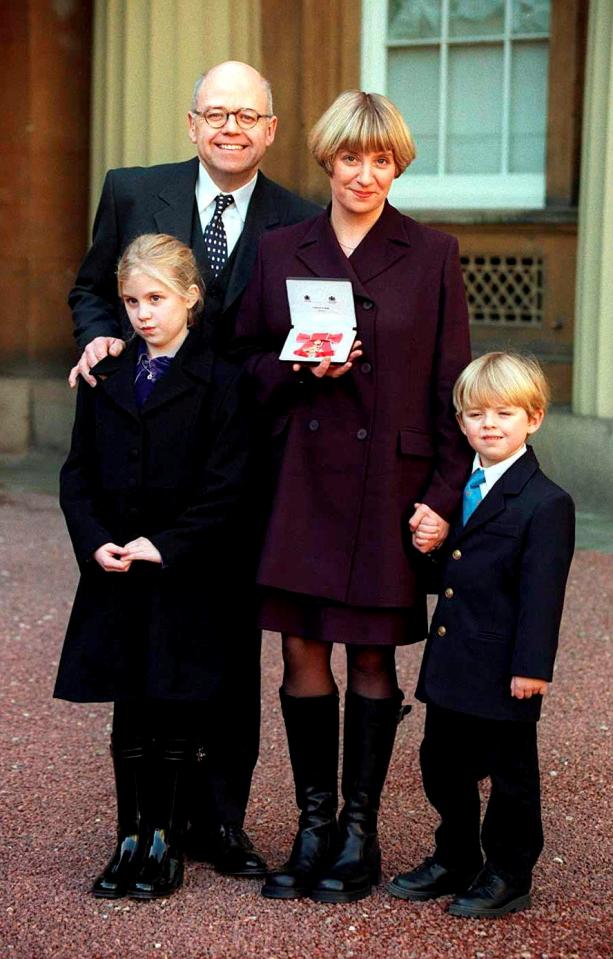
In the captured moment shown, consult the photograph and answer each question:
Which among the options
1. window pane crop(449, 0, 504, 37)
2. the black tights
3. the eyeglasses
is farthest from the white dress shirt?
window pane crop(449, 0, 504, 37)

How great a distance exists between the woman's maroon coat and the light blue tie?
3 centimetres

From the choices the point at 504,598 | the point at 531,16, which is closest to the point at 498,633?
the point at 504,598

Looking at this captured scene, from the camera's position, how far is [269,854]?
3.89 m

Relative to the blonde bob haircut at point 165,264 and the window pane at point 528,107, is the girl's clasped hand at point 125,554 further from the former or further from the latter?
the window pane at point 528,107

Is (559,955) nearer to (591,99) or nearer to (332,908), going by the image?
(332,908)

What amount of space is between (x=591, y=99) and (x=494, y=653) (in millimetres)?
5559

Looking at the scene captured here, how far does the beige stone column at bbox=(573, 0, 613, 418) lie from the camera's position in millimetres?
8188

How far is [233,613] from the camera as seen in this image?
3721 mm

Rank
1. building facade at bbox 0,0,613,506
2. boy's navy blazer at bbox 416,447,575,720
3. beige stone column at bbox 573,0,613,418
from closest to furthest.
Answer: boy's navy blazer at bbox 416,447,575,720 < beige stone column at bbox 573,0,613,418 < building facade at bbox 0,0,613,506

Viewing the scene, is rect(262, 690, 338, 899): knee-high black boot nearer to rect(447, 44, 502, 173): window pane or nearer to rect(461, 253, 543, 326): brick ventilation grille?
rect(461, 253, 543, 326): brick ventilation grille

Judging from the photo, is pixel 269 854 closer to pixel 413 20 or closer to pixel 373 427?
pixel 373 427

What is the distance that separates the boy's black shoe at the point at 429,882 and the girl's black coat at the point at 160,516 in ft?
2.02

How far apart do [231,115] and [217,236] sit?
0.31 metres

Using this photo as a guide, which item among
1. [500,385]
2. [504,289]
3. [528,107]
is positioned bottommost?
[500,385]
